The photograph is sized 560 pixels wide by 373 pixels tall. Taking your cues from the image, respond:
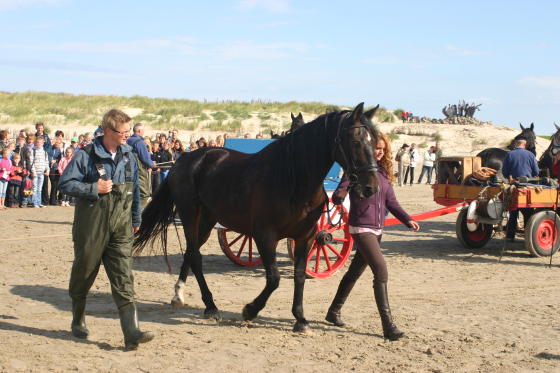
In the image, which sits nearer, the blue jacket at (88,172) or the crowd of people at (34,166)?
the blue jacket at (88,172)

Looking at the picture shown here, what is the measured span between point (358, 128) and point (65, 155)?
14.3 metres

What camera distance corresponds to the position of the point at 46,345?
5.50 meters

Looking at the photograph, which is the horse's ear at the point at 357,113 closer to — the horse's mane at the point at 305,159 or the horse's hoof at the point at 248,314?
the horse's mane at the point at 305,159

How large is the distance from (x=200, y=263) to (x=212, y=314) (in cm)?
76

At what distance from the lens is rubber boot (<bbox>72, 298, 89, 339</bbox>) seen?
567cm

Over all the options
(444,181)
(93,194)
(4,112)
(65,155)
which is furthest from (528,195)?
(4,112)

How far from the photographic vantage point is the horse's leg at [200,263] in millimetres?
6660

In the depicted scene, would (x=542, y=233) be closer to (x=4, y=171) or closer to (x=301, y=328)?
(x=301, y=328)

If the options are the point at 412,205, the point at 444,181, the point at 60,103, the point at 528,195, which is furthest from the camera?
the point at 60,103

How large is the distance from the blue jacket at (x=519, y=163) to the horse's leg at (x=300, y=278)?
5963 mm

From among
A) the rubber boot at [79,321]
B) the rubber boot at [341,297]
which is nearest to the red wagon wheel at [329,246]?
the rubber boot at [341,297]

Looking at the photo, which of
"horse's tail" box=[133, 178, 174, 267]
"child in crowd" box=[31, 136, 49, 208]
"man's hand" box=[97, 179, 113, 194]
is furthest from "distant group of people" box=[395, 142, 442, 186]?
"man's hand" box=[97, 179, 113, 194]

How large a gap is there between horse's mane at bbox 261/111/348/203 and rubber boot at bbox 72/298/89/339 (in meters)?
1.98

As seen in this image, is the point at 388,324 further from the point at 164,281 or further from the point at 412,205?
the point at 412,205
